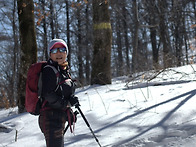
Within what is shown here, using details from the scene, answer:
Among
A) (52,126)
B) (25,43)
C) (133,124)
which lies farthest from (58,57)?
(25,43)

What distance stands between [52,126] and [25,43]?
3.06 m

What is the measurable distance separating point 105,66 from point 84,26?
13782 millimetres

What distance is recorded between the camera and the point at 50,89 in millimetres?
2004

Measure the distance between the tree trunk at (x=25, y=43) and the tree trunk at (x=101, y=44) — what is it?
229cm

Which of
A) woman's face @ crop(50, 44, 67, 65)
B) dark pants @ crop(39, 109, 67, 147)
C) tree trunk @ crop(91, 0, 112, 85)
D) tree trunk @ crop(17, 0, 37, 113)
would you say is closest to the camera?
dark pants @ crop(39, 109, 67, 147)

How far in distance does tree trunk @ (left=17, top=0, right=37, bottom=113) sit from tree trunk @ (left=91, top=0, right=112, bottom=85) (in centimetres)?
229

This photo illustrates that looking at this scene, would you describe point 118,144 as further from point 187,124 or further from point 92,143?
point 187,124

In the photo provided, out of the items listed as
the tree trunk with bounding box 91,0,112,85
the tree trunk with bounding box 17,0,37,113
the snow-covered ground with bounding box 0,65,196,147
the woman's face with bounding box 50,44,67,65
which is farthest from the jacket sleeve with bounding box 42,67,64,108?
the tree trunk with bounding box 91,0,112,85

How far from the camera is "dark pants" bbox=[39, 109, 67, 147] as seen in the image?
1.98m

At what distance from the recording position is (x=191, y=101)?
3.15m

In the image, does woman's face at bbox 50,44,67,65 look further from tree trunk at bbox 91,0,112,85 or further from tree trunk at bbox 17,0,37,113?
tree trunk at bbox 91,0,112,85

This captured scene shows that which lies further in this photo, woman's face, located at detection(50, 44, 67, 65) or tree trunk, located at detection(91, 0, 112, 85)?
tree trunk, located at detection(91, 0, 112, 85)

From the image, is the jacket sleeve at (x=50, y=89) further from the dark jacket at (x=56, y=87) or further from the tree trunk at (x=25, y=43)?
the tree trunk at (x=25, y=43)

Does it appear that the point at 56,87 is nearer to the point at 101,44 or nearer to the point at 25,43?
the point at 25,43
